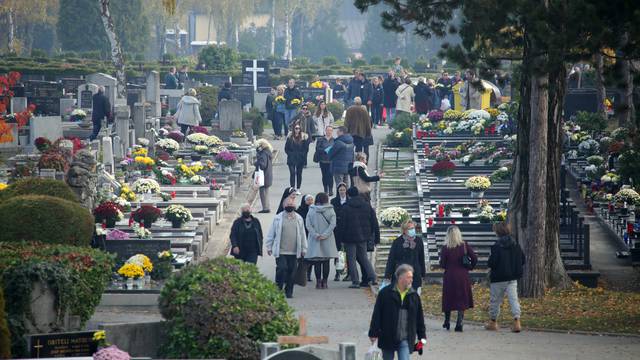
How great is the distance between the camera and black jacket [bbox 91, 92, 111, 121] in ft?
118

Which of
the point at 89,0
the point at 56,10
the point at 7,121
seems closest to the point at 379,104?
the point at 7,121

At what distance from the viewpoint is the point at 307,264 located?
72.8 feet

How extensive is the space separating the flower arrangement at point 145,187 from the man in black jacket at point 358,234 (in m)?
6.97

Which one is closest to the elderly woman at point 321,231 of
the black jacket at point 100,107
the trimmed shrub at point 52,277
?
the trimmed shrub at point 52,277

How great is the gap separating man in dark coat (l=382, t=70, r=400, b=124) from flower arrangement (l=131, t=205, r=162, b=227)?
19.2 metres

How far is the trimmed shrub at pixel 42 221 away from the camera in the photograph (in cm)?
1875

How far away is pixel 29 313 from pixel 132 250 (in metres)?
7.38

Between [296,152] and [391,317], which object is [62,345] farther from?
[296,152]

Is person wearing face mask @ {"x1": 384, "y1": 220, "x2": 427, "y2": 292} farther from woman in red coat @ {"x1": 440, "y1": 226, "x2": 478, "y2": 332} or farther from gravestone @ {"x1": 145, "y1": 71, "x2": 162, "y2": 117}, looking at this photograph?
gravestone @ {"x1": 145, "y1": 71, "x2": 162, "y2": 117}

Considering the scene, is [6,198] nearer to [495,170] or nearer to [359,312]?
[359,312]

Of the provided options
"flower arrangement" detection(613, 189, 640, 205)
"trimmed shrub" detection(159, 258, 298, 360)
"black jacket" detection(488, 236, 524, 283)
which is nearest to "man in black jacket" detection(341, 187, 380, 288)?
"black jacket" detection(488, 236, 524, 283)

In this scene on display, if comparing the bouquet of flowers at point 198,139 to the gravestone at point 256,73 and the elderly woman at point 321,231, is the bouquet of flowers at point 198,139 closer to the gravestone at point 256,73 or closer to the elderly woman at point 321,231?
the elderly woman at point 321,231

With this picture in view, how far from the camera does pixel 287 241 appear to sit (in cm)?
2130

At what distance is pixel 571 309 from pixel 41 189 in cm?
771
